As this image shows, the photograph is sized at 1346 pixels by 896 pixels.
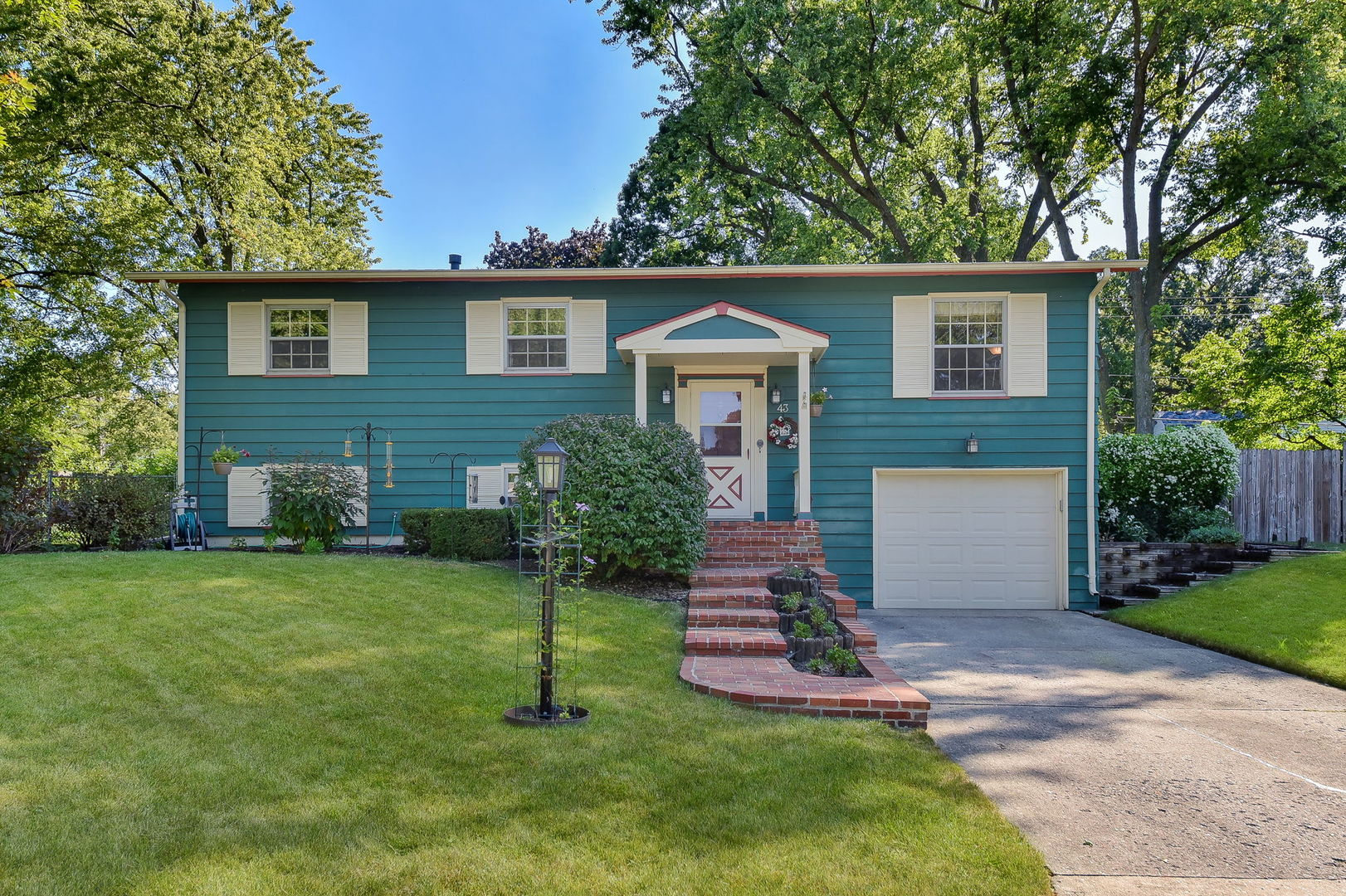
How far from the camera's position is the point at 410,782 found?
11.2 ft

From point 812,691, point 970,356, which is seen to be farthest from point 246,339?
point 970,356

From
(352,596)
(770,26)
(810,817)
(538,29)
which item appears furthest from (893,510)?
(538,29)

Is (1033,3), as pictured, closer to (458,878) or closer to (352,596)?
(352,596)

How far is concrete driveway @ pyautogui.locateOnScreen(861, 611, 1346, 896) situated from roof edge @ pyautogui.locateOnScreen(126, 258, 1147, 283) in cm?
505

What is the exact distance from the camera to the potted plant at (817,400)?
1024cm

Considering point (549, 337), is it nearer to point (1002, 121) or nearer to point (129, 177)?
point (129, 177)

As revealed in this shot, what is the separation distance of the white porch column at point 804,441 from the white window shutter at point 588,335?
276cm

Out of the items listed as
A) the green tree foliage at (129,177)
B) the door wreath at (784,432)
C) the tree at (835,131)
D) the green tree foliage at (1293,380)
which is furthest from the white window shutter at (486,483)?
the green tree foliage at (1293,380)

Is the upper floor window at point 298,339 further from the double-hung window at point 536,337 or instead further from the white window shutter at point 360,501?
the double-hung window at point 536,337

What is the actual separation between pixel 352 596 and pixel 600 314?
5382 mm

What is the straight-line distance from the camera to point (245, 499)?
10586 mm

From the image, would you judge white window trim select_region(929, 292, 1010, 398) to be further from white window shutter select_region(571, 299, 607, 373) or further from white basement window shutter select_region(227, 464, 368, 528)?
white basement window shutter select_region(227, 464, 368, 528)

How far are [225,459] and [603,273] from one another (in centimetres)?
553

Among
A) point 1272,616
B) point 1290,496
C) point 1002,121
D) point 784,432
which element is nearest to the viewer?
point 1272,616
